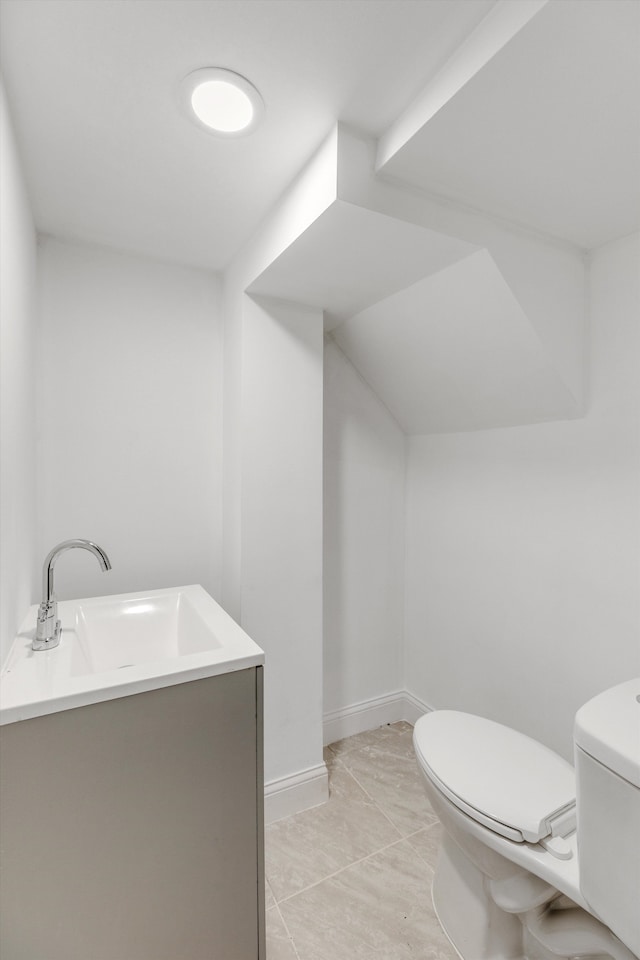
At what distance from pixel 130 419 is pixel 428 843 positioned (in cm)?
192

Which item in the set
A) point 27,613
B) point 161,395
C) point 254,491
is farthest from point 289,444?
point 27,613

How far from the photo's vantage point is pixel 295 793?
1815mm

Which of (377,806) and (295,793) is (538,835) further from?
(295,793)

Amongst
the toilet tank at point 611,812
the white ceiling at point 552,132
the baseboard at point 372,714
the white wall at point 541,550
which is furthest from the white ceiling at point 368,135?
the baseboard at point 372,714

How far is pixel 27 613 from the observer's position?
142 centimetres

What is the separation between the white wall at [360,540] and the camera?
225 centimetres

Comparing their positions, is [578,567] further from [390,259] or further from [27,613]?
[27,613]

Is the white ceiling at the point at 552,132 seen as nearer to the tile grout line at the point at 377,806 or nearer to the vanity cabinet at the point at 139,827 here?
the vanity cabinet at the point at 139,827

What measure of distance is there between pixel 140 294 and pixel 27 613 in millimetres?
1260

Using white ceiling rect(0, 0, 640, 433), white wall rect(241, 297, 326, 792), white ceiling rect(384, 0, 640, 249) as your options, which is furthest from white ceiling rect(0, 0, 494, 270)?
white wall rect(241, 297, 326, 792)

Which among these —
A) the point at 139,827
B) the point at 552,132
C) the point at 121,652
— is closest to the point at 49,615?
the point at 121,652

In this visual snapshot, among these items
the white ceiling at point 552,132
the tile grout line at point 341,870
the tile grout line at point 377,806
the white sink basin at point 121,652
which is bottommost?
the tile grout line at point 341,870

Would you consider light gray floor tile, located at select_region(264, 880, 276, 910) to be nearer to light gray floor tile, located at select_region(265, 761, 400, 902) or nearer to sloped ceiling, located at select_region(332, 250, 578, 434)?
light gray floor tile, located at select_region(265, 761, 400, 902)

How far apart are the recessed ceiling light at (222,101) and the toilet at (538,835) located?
1526 millimetres
